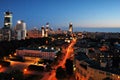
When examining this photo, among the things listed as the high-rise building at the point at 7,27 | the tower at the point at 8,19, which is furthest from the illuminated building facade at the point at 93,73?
the tower at the point at 8,19

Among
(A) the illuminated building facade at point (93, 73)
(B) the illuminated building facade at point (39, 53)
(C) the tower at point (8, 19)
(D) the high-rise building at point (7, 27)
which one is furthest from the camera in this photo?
(C) the tower at point (8, 19)

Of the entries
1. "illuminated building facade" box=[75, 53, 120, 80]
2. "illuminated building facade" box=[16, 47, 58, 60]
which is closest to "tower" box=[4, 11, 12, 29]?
"illuminated building facade" box=[16, 47, 58, 60]

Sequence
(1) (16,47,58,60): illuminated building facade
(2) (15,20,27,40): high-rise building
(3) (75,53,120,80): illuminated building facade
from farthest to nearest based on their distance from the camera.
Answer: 1. (2) (15,20,27,40): high-rise building
2. (1) (16,47,58,60): illuminated building facade
3. (3) (75,53,120,80): illuminated building facade

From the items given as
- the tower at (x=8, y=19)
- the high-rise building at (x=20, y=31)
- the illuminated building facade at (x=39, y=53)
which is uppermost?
the tower at (x=8, y=19)

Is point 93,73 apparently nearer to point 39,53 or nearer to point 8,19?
point 39,53

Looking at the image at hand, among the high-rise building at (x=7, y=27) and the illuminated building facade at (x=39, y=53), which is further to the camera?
the high-rise building at (x=7, y=27)

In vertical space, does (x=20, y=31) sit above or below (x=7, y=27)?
below

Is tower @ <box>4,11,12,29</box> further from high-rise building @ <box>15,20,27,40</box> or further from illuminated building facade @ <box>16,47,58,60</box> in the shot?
illuminated building facade @ <box>16,47,58,60</box>

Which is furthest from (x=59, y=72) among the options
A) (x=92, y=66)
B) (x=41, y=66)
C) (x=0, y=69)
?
(x=0, y=69)

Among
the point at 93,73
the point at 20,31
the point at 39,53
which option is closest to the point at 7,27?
the point at 20,31

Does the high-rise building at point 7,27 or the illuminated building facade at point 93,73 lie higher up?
the high-rise building at point 7,27

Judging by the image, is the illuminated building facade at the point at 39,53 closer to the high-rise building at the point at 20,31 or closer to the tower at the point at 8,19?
the high-rise building at the point at 20,31

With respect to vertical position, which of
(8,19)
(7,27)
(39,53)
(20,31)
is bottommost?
(39,53)
